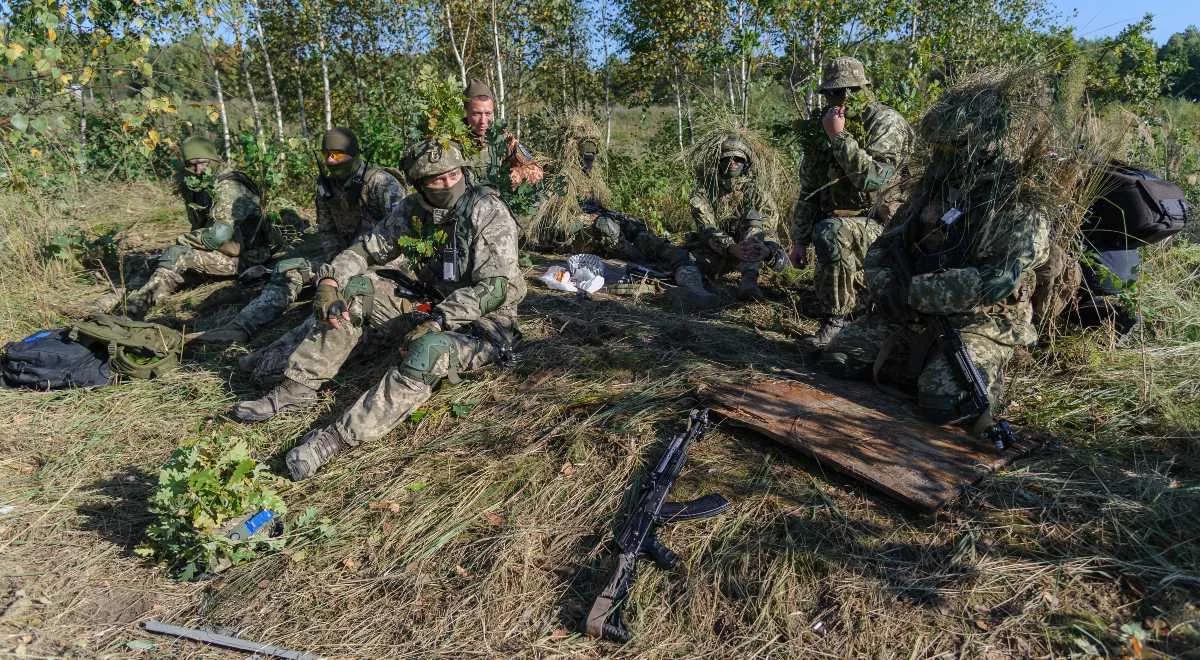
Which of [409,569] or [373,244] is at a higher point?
[373,244]

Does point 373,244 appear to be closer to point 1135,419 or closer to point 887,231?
point 887,231

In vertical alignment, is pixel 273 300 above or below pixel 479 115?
below

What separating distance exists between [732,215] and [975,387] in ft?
13.0

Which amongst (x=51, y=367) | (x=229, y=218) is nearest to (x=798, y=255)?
(x=229, y=218)

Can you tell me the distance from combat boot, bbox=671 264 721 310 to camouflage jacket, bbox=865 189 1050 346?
75.0 inches

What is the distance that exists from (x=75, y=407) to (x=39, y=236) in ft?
12.2

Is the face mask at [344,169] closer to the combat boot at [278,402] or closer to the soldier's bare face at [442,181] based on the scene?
the soldier's bare face at [442,181]

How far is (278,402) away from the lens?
14.5 ft

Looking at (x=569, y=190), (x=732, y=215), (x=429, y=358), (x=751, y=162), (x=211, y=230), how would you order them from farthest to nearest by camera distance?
1. (x=569, y=190)
2. (x=751, y=162)
3. (x=732, y=215)
4. (x=211, y=230)
5. (x=429, y=358)

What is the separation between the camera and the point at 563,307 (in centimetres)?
574

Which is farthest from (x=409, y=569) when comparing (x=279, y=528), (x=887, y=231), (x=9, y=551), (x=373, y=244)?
(x=887, y=231)

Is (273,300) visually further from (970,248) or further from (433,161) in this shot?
(970,248)

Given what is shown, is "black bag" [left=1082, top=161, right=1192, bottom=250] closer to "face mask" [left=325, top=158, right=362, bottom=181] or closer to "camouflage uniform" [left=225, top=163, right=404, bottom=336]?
"camouflage uniform" [left=225, top=163, right=404, bottom=336]

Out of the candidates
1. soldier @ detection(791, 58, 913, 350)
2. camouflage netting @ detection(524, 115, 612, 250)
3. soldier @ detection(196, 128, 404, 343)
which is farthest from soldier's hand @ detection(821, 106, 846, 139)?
soldier @ detection(196, 128, 404, 343)
